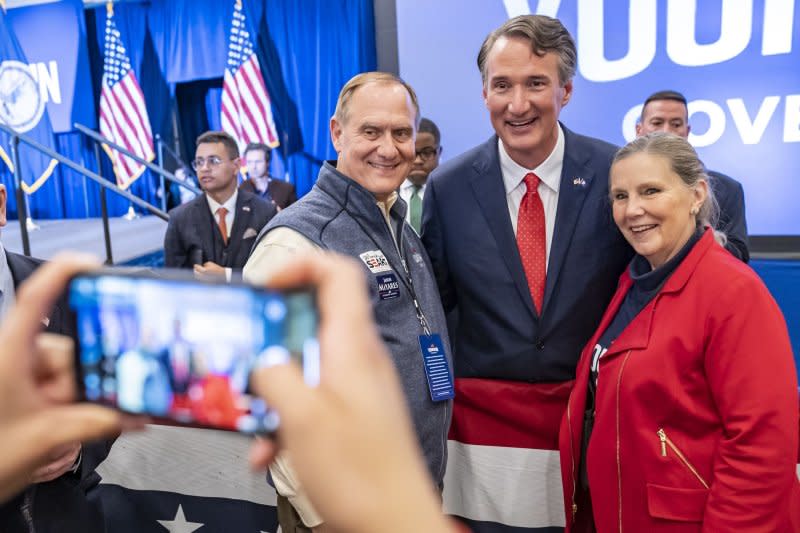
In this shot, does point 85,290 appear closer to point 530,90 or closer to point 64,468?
point 64,468

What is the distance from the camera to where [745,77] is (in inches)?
188

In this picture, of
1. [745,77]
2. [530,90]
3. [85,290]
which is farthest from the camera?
[745,77]

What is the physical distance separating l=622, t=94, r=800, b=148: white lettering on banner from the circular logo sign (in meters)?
6.54

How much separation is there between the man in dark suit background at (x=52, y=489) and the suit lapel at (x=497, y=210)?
119cm

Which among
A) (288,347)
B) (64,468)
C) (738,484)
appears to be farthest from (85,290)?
(738,484)

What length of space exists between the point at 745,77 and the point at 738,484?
14.4 feet

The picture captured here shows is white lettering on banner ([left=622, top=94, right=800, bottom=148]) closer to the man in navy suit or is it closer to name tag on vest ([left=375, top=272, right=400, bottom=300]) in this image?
the man in navy suit

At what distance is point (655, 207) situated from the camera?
160 centimetres

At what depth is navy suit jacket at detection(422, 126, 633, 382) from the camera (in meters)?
1.82

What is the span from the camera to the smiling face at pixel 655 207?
1602 millimetres

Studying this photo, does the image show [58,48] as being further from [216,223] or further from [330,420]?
[330,420]

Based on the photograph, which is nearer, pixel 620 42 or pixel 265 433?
pixel 265 433

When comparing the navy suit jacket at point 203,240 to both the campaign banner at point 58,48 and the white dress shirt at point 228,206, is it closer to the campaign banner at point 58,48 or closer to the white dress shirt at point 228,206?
the white dress shirt at point 228,206

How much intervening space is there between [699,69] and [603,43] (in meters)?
0.78
